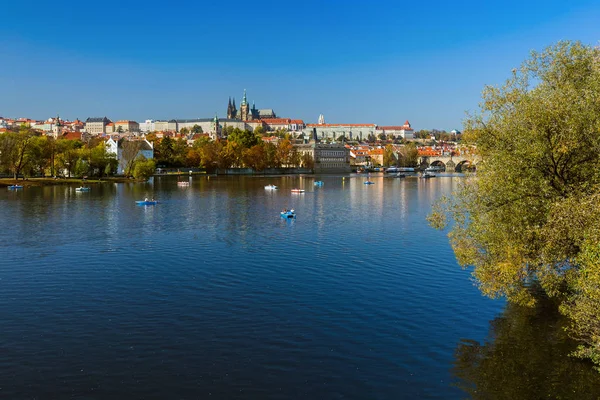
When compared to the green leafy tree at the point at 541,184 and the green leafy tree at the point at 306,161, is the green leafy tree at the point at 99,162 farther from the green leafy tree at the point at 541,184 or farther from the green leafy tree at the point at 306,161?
the green leafy tree at the point at 541,184

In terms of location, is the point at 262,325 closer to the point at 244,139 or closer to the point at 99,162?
the point at 99,162

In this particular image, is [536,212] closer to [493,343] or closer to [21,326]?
[493,343]

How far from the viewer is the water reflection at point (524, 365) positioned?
50.6ft

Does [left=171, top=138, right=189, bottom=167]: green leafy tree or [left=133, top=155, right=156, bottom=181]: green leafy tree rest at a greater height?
[left=171, top=138, right=189, bottom=167]: green leafy tree

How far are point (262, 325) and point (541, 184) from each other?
10721mm

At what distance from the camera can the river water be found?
1553cm

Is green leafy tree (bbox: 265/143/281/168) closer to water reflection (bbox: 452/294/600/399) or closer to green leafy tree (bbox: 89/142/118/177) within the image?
green leafy tree (bbox: 89/142/118/177)

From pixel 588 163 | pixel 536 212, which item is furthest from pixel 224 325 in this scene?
pixel 588 163

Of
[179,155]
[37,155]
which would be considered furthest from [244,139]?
[37,155]

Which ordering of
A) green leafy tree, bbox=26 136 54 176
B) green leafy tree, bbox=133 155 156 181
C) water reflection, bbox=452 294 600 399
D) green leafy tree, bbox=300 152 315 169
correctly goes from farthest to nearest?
1. green leafy tree, bbox=300 152 315 169
2. green leafy tree, bbox=133 155 156 181
3. green leafy tree, bbox=26 136 54 176
4. water reflection, bbox=452 294 600 399

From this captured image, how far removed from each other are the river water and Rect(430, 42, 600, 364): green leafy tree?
217 cm

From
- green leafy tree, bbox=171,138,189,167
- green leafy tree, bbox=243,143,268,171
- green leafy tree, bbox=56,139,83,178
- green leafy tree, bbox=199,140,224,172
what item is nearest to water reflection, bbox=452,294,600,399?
green leafy tree, bbox=56,139,83,178

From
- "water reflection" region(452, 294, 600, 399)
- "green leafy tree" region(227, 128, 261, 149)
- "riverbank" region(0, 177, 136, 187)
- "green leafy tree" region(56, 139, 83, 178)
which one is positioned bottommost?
"water reflection" region(452, 294, 600, 399)

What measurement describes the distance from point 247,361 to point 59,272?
15.3 m
